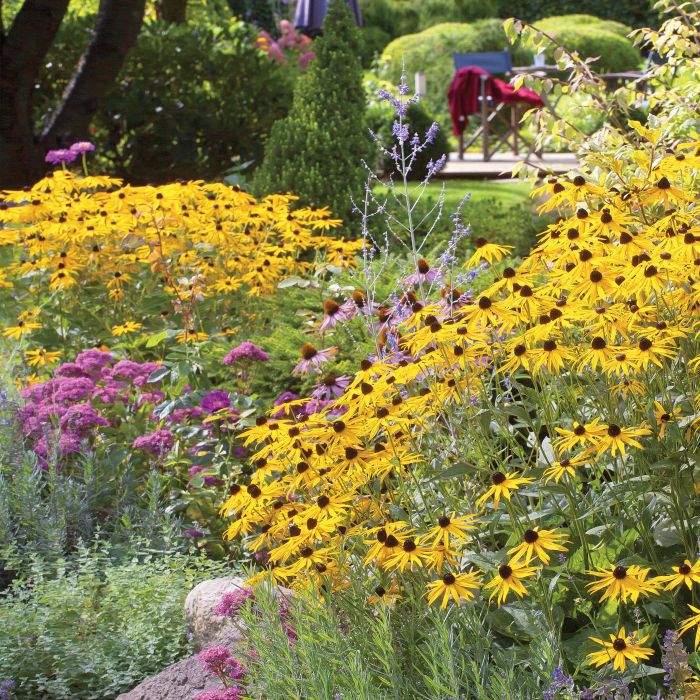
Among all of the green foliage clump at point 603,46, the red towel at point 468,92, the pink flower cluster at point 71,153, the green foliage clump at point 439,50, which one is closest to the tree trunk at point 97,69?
the pink flower cluster at point 71,153

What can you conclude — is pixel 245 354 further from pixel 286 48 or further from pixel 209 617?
pixel 286 48

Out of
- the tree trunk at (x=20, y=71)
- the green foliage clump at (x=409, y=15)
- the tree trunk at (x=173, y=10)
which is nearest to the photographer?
the tree trunk at (x=20, y=71)

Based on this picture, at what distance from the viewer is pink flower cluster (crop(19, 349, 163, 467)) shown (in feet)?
13.0

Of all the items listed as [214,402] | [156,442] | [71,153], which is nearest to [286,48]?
[71,153]

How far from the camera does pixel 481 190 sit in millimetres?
11758

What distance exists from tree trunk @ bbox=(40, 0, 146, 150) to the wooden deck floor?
4.92 m

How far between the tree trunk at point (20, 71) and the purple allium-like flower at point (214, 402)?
4.65 meters

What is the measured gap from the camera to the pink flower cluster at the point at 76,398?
397cm

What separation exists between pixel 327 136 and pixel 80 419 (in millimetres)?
3490

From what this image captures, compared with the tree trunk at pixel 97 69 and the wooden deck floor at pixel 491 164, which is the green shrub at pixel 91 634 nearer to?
the tree trunk at pixel 97 69

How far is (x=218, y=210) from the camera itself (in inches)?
205

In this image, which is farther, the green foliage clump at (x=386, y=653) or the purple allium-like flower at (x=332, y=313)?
the purple allium-like flower at (x=332, y=313)

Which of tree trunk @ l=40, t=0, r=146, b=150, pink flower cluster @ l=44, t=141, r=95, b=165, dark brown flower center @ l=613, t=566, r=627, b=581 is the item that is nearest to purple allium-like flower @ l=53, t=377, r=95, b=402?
pink flower cluster @ l=44, t=141, r=95, b=165

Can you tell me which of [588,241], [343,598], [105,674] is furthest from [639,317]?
[105,674]
